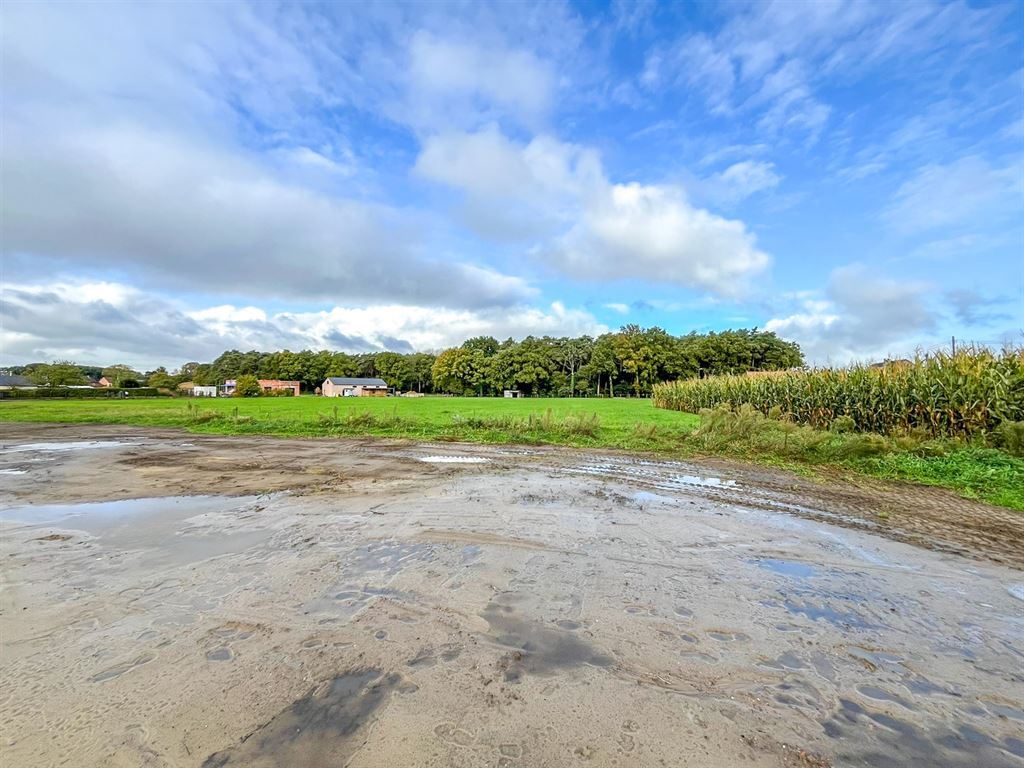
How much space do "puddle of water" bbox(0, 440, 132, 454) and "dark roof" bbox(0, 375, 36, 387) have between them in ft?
303

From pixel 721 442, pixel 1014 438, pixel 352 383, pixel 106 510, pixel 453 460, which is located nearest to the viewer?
pixel 106 510

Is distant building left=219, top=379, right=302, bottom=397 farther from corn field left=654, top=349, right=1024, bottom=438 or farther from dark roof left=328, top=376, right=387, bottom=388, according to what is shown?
corn field left=654, top=349, right=1024, bottom=438

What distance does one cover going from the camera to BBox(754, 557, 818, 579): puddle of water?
13.0 feet

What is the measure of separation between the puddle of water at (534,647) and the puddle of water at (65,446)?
13.6 metres

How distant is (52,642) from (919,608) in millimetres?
5539

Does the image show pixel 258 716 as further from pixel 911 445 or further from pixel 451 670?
pixel 911 445

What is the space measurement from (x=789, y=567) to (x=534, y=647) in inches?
106

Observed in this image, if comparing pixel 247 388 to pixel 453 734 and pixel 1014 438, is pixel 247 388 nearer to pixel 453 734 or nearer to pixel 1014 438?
pixel 1014 438

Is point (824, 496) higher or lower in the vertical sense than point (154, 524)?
higher

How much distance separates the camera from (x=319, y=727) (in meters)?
2.05

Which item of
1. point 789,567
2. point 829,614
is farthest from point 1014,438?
point 829,614

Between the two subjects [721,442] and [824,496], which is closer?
[824,496]

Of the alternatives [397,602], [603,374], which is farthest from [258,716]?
[603,374]

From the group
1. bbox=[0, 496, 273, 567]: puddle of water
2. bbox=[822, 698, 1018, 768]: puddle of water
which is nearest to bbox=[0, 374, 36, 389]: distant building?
bbox=[0, 496, 273, 567]: puddle of water
